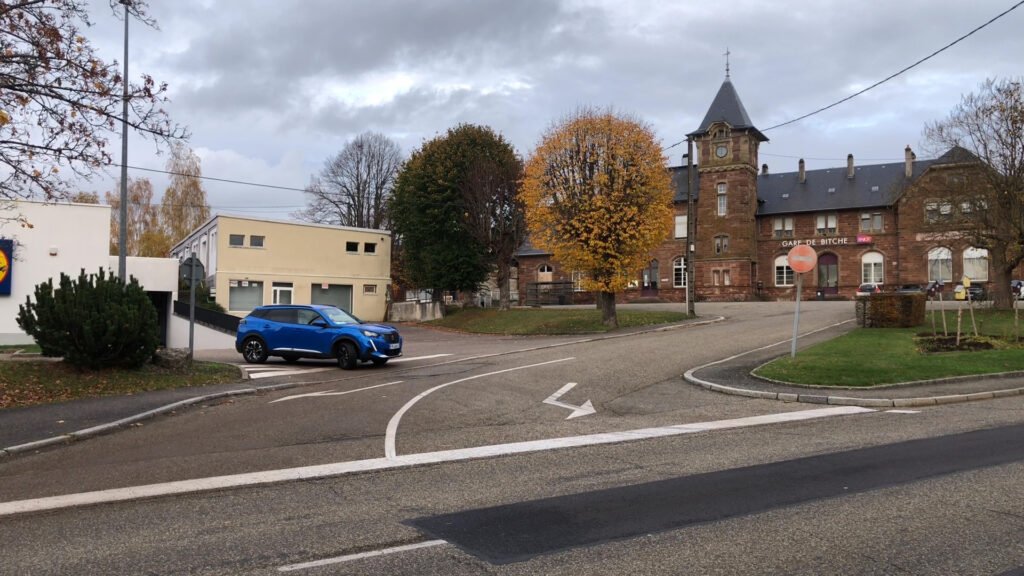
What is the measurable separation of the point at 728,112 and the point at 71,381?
58.5 metres

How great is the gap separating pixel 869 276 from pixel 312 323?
175ft

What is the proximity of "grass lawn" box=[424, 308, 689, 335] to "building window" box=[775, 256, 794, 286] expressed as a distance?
98.4 ft

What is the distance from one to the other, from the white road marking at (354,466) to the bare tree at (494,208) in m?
32.1

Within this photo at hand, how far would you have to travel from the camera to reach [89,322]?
13.9 metres

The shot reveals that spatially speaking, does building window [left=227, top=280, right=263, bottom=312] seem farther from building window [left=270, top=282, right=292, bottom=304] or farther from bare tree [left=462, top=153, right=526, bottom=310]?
bare tree [left=462, top=153, right=526, bottom=310]

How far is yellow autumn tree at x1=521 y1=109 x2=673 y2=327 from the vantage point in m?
29.4

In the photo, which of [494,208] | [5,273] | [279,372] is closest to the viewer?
[279,372]

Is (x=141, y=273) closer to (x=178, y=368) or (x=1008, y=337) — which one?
(x=178, y=368)

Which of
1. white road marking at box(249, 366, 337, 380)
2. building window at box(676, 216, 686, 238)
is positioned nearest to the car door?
white road marking at box(249, 366, 337, 380)

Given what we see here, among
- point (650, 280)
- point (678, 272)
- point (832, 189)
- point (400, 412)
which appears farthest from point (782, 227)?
point (400, 412)

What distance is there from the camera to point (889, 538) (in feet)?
17.0

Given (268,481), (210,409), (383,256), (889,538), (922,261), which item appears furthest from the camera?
(922,261)

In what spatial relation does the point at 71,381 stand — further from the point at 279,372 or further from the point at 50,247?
the point at 50,247

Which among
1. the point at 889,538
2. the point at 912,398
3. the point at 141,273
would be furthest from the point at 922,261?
the point at 889,538
